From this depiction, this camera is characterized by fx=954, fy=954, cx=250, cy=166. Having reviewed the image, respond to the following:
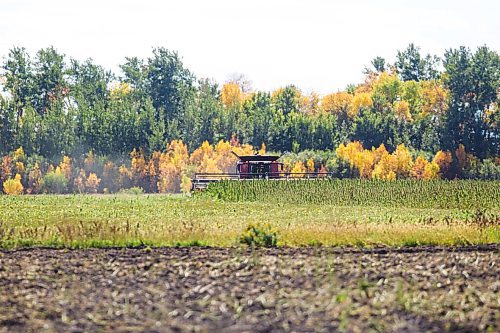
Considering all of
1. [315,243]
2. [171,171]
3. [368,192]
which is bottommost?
[315,243]

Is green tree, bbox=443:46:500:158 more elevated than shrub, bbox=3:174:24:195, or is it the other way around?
green tree, bbox=443:46:500:158

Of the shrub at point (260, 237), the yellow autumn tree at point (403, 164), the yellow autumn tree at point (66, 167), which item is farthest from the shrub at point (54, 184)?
the shrub at point (260, 237)

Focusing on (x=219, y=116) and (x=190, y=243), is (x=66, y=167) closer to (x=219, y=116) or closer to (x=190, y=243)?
(x=219, y=116)

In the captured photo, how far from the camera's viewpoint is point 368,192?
150ft

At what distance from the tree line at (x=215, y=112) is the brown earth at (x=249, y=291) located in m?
67.0

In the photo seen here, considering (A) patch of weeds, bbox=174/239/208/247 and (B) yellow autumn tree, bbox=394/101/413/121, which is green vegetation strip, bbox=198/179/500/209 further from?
Answer: (B) yellow autumn tree, bbox=394/101/413/121

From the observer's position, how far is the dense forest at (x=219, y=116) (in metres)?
84.4

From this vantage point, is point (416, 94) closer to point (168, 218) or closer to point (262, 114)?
point (262, 114)

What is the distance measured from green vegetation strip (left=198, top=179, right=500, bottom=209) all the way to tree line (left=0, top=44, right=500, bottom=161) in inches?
1494

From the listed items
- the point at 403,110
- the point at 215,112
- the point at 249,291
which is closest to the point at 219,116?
the point at 215,112

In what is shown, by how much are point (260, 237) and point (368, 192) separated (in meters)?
24.7

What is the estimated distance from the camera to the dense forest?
84.4 m

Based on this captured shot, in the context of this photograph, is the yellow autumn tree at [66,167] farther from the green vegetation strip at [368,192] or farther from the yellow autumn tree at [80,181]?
the green vegetation strip at [368,192]

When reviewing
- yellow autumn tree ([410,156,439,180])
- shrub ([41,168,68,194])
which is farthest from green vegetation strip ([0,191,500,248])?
yellow autumn tree ([410,156,439,180])
